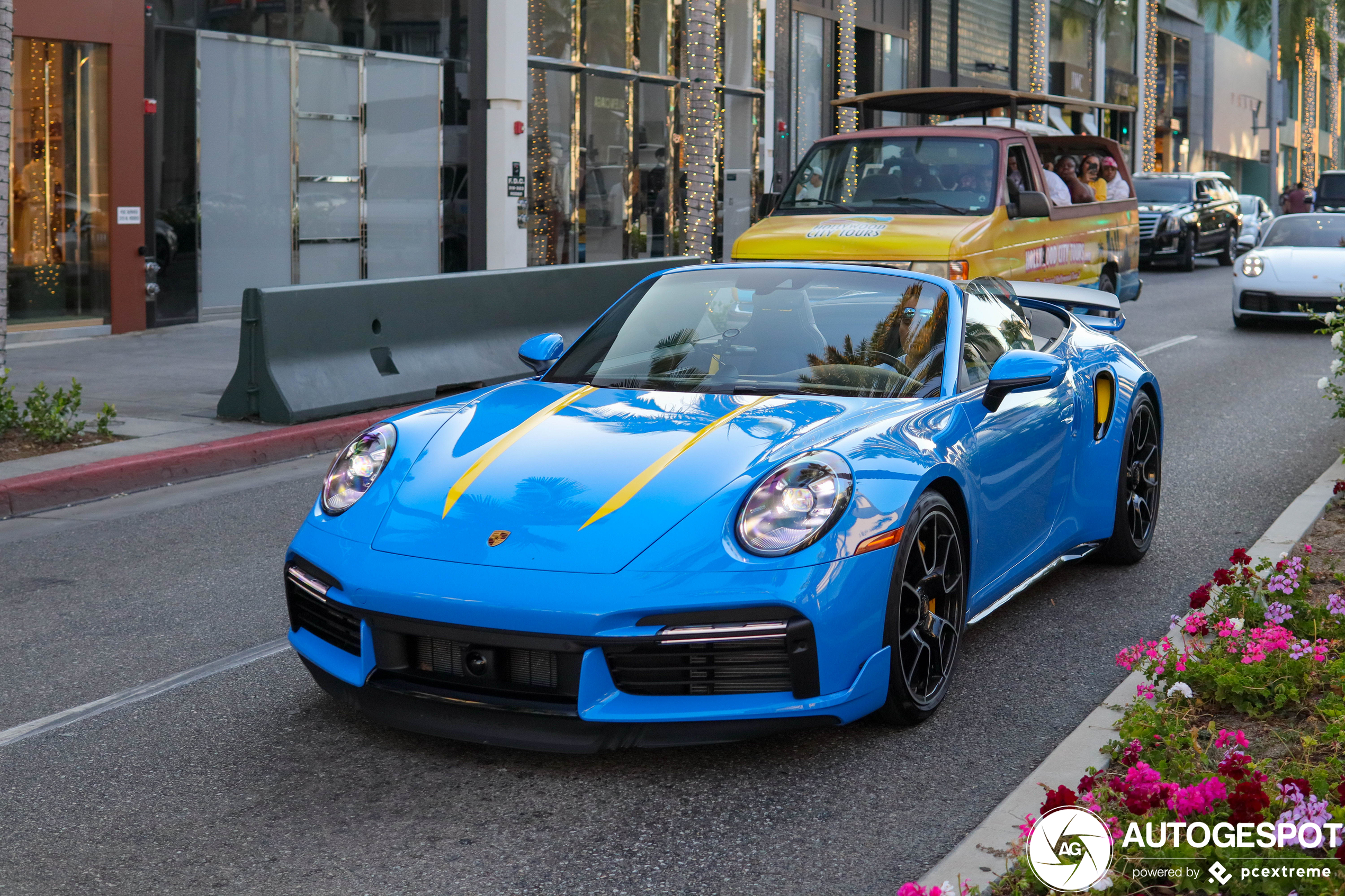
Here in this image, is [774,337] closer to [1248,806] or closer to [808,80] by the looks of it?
[1248,806]

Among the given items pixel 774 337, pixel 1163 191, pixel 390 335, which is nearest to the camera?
pixel 774 337

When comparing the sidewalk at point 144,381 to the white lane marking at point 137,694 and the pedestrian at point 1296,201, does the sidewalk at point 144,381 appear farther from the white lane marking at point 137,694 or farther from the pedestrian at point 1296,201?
the pedestrian at point 1296,201

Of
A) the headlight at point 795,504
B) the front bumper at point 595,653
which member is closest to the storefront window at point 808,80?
the headlight at point 795,504

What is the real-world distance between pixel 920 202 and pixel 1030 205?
2.96 feet

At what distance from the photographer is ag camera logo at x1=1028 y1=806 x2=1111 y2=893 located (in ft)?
10.1

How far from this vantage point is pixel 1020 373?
16.0 feet

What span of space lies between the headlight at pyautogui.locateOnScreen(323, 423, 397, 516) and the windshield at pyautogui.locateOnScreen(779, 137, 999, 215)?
27.5 feet

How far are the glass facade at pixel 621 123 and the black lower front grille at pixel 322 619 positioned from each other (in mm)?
16359

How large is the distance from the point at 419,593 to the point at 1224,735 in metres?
2.02

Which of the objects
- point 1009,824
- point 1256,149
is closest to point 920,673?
point 1009,824

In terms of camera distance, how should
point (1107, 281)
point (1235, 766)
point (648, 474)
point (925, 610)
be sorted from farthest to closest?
point (1107, 281)
point (925, 610)
point (648, 474)
point (1235, 766)

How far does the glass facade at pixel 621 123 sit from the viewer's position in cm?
2205

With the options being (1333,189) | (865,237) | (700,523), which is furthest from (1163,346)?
(1333,189)

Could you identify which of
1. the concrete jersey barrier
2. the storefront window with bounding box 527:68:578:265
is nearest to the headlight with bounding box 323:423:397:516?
the concrete jersey barrier
